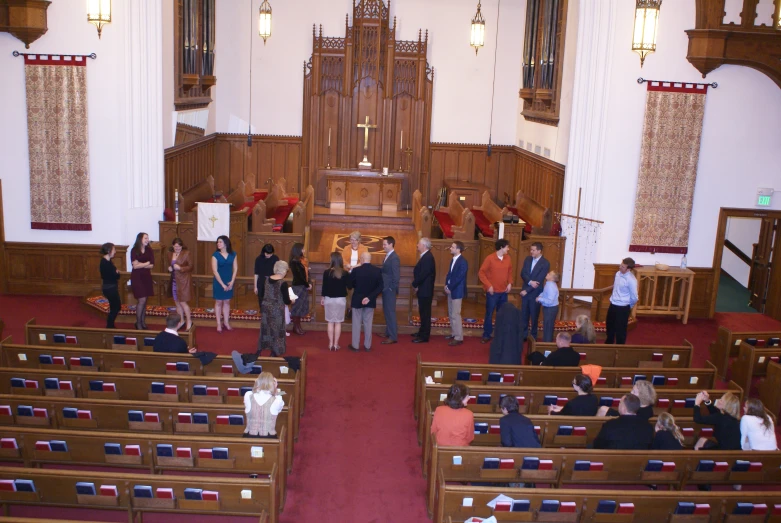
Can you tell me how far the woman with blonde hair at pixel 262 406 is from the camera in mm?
6195

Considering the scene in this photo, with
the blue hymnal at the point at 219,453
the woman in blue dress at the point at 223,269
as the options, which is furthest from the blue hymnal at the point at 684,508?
the woman in blue dress at the point at 223,269

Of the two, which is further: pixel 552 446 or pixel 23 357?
pixel 23 357

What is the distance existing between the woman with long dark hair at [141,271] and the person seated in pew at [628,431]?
6608mm

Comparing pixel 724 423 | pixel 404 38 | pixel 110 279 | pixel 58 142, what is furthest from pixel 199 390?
pixel 404 38

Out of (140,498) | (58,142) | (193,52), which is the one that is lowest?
(140,498)

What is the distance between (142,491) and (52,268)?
832cm

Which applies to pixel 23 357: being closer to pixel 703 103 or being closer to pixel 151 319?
pixel 151 319

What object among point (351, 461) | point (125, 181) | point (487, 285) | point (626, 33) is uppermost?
point (626, 33)

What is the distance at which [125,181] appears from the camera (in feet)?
40.9

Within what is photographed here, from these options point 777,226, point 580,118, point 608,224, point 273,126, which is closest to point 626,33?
point 580,118

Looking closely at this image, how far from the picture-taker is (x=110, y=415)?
6.73 m

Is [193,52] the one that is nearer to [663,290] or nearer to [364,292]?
[364,292]

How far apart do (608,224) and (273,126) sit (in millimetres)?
9314

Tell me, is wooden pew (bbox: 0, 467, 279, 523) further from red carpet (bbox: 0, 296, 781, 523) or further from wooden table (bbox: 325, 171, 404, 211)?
wooden table (bbox: 325, 171, 404, 211)
